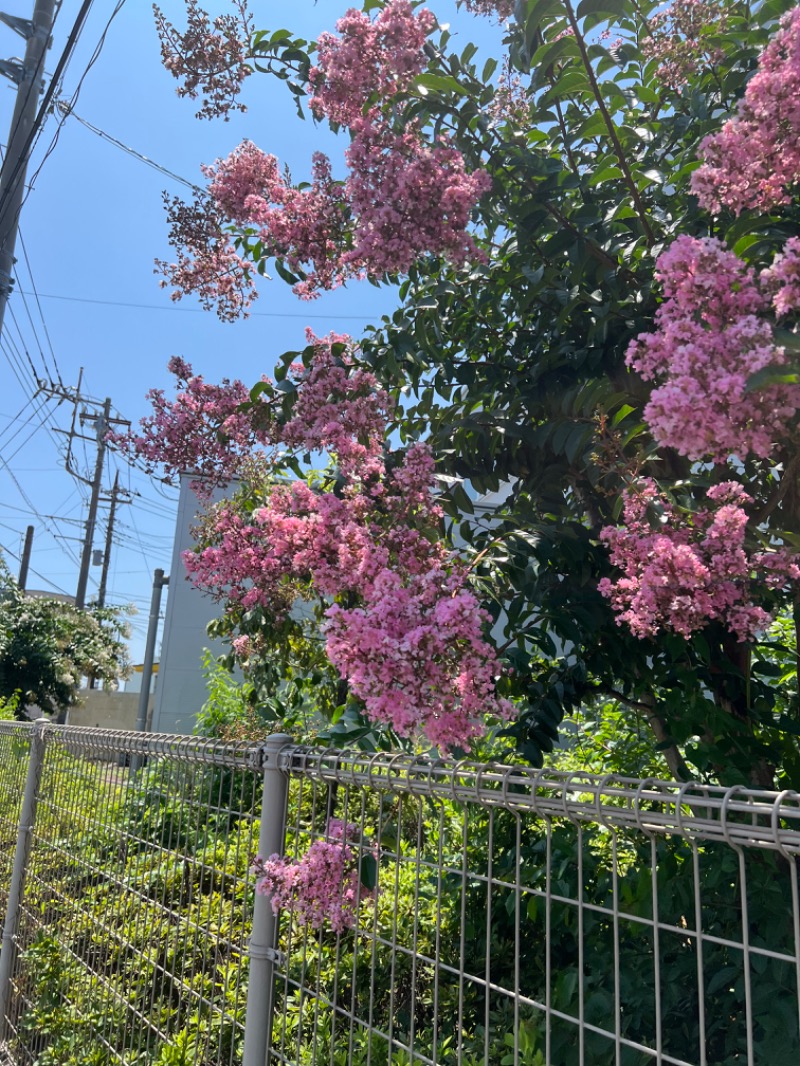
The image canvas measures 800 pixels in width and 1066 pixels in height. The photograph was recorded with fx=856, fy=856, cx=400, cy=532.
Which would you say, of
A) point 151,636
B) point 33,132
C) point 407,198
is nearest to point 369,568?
point 407,198

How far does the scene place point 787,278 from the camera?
1249 millimetres

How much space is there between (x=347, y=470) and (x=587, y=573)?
0.67 meters

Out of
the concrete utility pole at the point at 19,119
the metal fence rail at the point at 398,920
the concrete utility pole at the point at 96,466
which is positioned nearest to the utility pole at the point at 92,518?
the concrete utility pole at the point at 96,466

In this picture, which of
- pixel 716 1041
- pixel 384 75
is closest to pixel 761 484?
pixel 716 1041

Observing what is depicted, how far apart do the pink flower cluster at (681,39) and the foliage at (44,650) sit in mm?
15076

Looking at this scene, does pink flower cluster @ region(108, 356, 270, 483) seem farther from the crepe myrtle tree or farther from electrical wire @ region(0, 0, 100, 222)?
electrical wire @ region(0, 0, 100, 222)

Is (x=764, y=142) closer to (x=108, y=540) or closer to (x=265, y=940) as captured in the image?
(x=265, y=940)

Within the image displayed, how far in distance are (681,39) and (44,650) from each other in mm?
16169

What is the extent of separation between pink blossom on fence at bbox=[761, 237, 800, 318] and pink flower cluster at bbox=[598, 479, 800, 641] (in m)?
0.43

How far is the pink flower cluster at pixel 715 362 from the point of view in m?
1.24

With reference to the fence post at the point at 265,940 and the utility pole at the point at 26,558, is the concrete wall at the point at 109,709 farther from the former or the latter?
the fence post at the point at 265,940

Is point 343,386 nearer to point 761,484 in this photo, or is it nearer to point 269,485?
point 269,485

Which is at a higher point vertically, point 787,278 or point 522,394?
point 522,394

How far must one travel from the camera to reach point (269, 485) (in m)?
2.81
